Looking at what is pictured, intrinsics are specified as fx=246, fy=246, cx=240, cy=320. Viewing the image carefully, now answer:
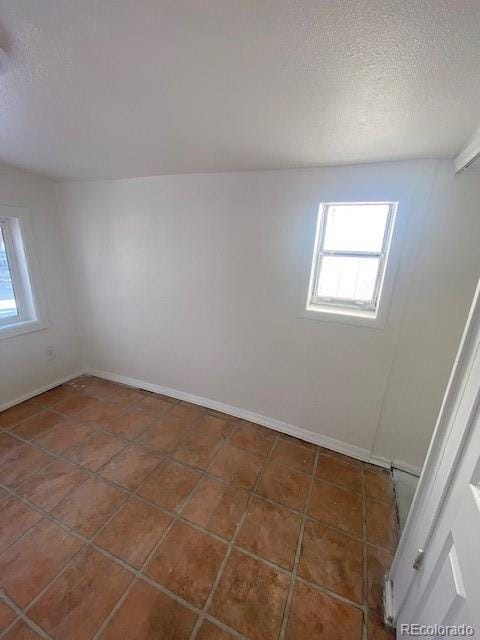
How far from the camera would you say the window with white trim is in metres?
1.73

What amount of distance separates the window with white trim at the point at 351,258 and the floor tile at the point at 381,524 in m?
1.26

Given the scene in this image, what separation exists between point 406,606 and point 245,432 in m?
1.40

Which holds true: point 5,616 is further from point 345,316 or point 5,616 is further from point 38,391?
point 345,316

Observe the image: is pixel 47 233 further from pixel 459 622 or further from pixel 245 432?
pixel 459 622

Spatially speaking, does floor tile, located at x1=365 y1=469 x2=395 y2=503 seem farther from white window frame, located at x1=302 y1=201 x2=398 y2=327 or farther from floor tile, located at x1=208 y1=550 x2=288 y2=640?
white window frame, located at x1=302 y1=201 x2=398 y2=327

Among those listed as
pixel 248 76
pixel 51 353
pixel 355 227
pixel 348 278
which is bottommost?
pixel 51 353

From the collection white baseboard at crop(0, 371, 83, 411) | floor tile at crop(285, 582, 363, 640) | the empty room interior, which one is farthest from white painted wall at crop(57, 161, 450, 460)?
floor tile at crop(285, 582, 363, 640)

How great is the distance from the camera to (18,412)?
7.70ft

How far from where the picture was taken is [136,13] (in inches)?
27.2

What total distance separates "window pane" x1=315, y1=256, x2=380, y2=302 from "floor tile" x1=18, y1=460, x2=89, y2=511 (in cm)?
223

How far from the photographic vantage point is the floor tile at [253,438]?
205 cm

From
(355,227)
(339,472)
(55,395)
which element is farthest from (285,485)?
(55,395)

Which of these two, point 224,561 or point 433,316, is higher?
point 433,316

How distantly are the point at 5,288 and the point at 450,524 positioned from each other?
3.50 meters
